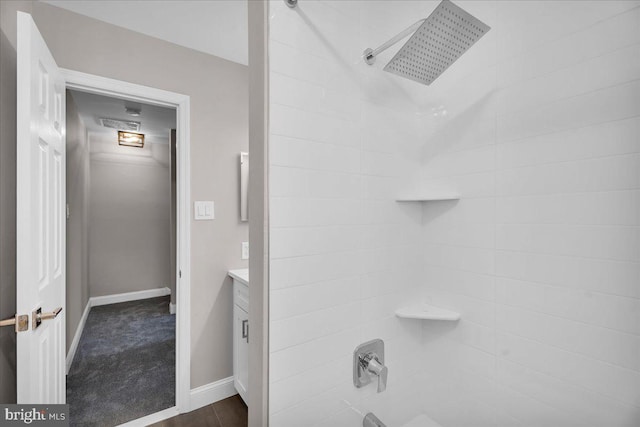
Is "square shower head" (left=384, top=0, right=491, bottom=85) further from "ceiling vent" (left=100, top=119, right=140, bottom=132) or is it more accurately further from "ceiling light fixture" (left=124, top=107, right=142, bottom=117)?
"ceiling vent" (left=100, top=119, right=140, bottom=132)

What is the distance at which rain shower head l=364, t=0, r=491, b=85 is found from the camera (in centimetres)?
83

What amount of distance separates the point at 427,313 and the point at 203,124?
6.00 ft

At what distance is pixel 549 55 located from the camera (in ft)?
3.26

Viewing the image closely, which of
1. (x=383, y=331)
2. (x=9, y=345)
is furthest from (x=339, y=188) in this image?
(x=9, y=345)

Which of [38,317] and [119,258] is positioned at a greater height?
[38,317]

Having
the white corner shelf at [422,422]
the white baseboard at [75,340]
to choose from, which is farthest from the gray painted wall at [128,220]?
the white corner shelf at [422,422]

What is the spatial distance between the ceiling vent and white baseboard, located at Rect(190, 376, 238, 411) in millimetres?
3130

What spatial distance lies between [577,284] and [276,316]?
0.95 meters

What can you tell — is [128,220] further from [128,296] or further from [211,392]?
[211,392]

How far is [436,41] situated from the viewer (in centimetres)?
92

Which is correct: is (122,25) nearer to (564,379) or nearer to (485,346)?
(485,346)

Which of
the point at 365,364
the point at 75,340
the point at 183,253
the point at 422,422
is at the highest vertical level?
the point at 183,253

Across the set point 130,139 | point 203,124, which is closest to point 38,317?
point 203,124

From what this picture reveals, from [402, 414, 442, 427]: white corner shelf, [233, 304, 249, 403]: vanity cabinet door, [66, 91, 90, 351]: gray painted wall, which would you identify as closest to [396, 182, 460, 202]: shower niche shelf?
[402, 414, 442, 427]: white corner shelf
